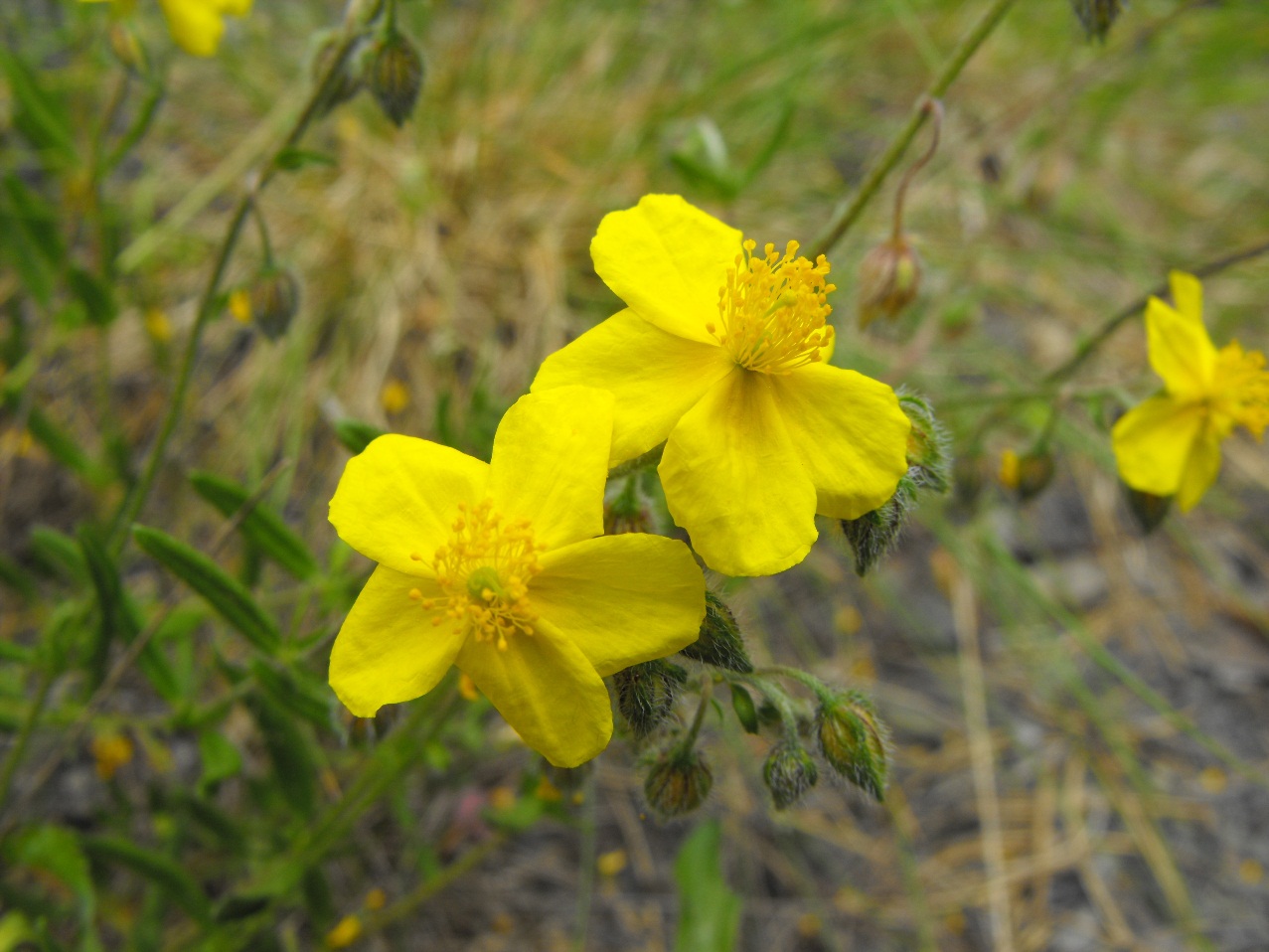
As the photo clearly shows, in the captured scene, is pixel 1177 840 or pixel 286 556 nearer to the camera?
pixel 286 556

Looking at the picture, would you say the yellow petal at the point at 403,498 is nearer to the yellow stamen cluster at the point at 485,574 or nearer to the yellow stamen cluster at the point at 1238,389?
the yellow stamen cluster at the point at 485,574

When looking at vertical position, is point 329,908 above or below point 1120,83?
below

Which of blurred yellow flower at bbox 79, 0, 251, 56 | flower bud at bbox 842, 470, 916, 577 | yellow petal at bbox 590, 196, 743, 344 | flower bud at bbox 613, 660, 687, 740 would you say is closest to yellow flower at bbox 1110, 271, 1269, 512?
flower bud at bbox 842, 470, 916, 577

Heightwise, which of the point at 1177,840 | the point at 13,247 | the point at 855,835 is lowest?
the point at 1177,840

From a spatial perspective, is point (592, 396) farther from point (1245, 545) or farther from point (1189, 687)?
point (1245, 545)

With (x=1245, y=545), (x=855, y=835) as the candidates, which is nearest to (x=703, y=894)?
(x=855, y=835)

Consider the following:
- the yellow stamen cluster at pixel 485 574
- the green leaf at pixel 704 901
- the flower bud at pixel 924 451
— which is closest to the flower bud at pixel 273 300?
the yellow stamen cluster at pixel 485 574
